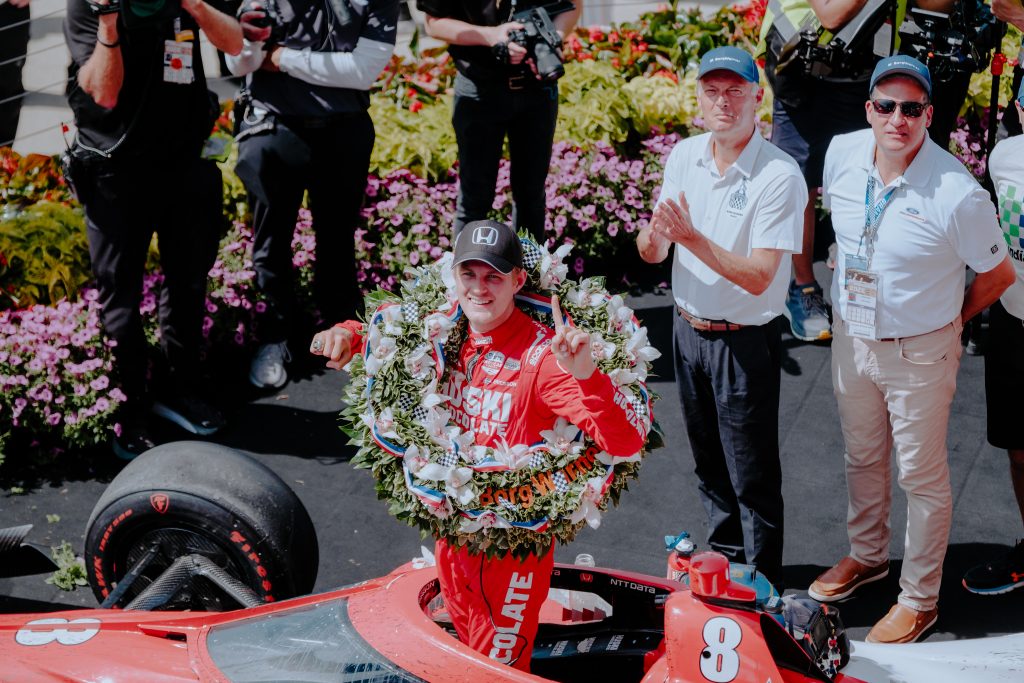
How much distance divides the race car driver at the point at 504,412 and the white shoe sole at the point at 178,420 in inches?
104

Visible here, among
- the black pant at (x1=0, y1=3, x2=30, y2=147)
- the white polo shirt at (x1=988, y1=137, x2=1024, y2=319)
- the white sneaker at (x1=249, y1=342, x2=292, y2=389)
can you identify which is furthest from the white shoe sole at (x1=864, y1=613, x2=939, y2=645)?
the black pant at (x1=0, y1=3, x2=30, y2=147)

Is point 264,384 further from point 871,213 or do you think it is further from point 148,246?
point 871,213

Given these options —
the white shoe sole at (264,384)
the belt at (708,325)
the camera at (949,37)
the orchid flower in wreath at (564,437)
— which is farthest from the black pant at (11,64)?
the camera at (949,37)

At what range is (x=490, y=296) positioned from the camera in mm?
4090

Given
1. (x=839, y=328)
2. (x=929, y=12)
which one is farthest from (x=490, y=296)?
(x=929, y=12)

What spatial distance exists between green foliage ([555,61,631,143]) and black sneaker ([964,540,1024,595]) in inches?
165

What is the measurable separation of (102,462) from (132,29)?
226 centimetres

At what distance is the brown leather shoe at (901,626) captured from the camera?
16.4ft

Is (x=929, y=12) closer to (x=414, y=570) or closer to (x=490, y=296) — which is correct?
(x=490, y=296)

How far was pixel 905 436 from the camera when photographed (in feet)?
16.3

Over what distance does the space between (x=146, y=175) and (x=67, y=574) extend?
2006mm

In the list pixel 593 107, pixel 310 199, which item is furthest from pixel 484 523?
pixel 593 107

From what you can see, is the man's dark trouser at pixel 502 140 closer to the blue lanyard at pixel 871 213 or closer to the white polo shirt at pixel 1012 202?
the blue lanyard at pixel 871 213

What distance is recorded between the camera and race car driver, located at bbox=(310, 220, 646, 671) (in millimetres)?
3992
